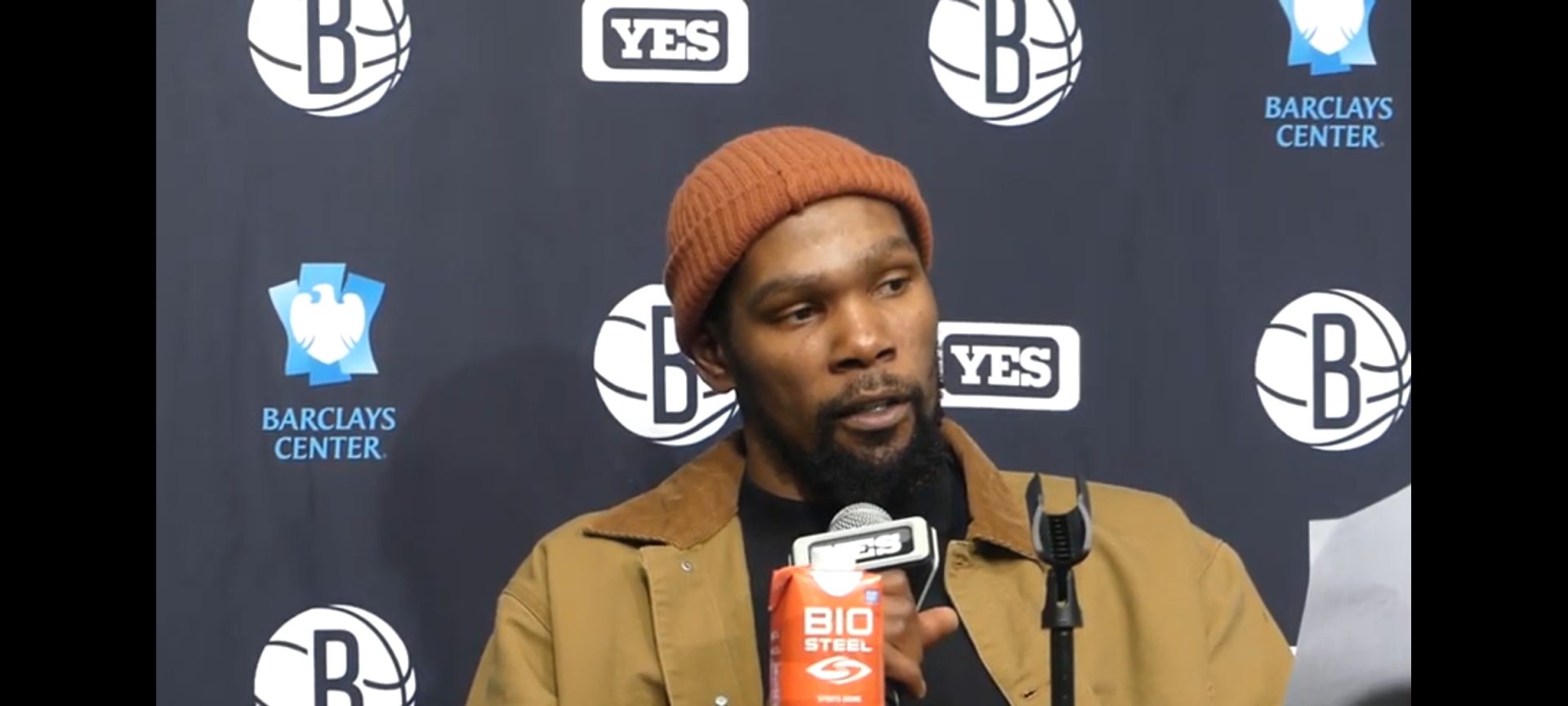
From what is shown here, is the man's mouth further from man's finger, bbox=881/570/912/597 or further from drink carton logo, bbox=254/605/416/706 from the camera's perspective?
drink carton logo, bbox=254/605/416/706

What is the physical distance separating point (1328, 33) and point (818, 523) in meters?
1.07

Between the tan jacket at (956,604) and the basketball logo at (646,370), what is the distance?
22 centimetres

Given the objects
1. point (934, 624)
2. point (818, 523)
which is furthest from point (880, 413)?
point (934, 624)

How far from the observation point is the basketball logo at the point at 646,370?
277 cm

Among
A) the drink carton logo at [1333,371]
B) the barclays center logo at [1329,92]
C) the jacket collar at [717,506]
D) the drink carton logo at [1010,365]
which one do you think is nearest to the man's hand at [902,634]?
the jacket collar at [717,506]

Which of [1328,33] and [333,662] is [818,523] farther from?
[1328,33]

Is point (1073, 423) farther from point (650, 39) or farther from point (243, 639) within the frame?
point (243, 639)

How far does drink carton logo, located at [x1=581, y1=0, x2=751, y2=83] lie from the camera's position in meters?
2.76

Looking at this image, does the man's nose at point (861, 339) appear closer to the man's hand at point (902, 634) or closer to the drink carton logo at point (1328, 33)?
the man's hand at point (902, 634)

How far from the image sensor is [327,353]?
2.75m

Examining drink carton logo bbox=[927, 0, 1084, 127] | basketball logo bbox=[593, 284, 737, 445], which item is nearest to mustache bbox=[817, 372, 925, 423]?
basketball logo bbox=[593, 284, 737, 445]

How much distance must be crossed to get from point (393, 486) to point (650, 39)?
0.74 meters

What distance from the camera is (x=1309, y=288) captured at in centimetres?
279

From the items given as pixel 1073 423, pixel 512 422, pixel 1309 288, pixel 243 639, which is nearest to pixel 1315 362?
pixel 1309 288
